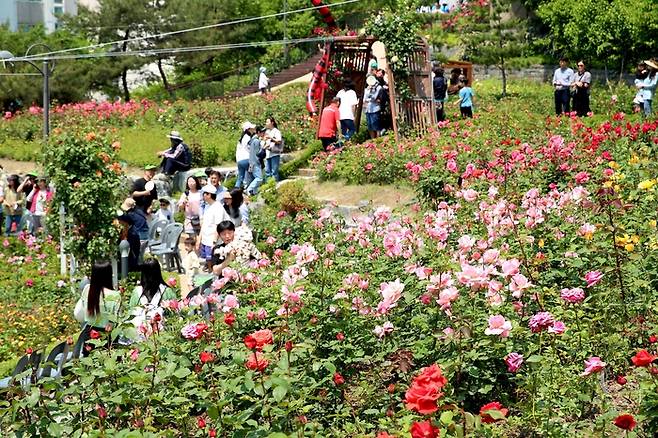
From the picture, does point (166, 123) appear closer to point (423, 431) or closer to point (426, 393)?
point (426, 393)

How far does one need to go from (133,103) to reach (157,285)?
20651 millimetres

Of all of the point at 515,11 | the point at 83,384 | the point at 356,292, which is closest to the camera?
the point at 83,384

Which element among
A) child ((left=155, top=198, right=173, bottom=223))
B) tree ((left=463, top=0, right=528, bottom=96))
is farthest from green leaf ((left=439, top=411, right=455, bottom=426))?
tree ((left=463, top=0, right=528, bottom=96))

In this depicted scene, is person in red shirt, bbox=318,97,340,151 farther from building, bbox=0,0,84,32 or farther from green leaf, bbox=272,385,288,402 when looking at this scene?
building, bbox=0,0,84,32

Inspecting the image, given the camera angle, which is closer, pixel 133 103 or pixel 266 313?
pixel 266 313

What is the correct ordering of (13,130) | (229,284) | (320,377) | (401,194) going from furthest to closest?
(13,130) < (401,194) < (229,284) < (320,377)

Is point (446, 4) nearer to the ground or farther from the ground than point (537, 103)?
farther from the ground

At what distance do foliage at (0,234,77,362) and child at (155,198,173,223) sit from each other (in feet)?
5.10

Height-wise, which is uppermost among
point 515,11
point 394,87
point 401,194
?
point 515,11

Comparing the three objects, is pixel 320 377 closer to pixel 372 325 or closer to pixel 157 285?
pixel 372 325

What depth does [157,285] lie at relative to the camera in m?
7.32

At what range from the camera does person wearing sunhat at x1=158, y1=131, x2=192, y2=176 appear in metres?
18.0

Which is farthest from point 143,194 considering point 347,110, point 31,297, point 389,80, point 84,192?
point 389,80

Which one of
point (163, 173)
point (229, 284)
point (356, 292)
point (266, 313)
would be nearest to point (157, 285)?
point (229, 284)
